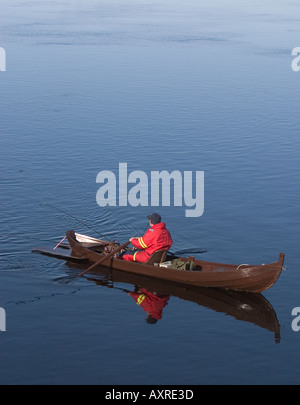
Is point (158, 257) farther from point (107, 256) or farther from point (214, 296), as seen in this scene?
point (214, 296)

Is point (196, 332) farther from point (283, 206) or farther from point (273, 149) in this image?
point (273, 149)

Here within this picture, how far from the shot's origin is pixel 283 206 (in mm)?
30047

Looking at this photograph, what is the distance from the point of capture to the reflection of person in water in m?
21.3

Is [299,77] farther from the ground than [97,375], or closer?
farther from the ground

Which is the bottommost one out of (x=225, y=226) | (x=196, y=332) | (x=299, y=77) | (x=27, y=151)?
(x=196, y=332)

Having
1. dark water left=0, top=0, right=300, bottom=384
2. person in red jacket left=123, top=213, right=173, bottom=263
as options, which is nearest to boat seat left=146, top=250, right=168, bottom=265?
person in red jacket left=123, top=213, right=173, bottom=263

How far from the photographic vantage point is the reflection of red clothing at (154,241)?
23.1 meters

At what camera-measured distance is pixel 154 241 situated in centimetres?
2314

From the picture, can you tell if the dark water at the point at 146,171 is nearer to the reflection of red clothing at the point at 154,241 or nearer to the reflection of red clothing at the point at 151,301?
the reflection of red clothing at the point at 151,301

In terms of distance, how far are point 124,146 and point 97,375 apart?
69.1 feet

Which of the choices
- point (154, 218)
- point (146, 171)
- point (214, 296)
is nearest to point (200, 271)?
point (214, 296)

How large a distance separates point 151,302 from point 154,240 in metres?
2.02

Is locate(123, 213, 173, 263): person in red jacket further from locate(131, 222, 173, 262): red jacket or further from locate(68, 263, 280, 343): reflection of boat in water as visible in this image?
locate(68, 263, 280, 343): reflection of boat in water
